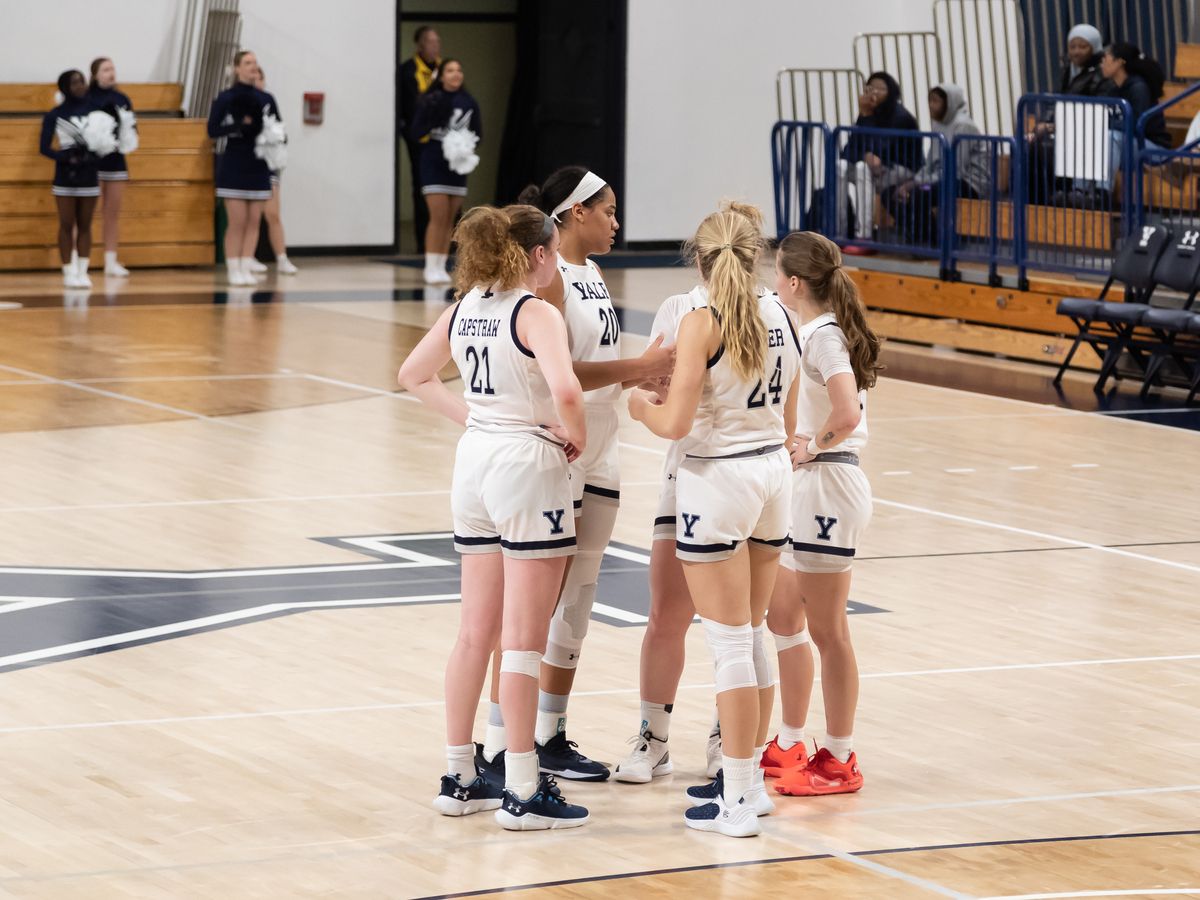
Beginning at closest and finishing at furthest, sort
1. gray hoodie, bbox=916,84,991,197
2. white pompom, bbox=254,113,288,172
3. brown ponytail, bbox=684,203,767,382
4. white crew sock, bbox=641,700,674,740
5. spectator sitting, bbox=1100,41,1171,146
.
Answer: brown ponytail, bbox=684,203,767,382
white crew sock, bbox=641,700,674,740
spectator sitting, bbox=1100,41,1171,146
gray hoodie, bbox=916,84,991,197
white pompom, bbox=254,113,288,172

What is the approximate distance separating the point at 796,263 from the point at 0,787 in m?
2.54

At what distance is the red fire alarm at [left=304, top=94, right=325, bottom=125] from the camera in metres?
21.1

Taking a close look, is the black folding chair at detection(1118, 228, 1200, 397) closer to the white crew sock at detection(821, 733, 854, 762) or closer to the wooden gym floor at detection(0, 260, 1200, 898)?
the wooden gym floor at detection(0, 260, 1200, 898)

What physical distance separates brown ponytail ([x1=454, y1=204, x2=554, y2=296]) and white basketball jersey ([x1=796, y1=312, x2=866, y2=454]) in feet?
2.56

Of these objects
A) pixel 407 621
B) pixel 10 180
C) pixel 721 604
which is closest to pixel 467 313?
pixel 721 604

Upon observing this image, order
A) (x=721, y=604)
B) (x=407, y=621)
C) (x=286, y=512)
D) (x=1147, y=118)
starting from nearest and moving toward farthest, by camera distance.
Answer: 1. (x=721, y=604)
2. (x=407, y=621)
3. (x=286, y=512)
4. (x=1147, y=118)

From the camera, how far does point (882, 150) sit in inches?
649

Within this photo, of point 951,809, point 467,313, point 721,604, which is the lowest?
point 951,809

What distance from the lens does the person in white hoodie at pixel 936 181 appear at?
15.8 m

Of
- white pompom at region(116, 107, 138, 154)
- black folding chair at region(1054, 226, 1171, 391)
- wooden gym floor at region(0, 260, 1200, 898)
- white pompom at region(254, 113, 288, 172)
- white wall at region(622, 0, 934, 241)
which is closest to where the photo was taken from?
wooden gym floor at region(0, 260, 1200, 898)

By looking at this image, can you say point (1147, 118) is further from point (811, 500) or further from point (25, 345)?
point (811, 500)

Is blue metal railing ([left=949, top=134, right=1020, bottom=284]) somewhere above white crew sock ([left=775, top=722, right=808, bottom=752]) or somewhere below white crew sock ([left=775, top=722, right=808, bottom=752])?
above

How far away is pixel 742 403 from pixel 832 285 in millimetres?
547

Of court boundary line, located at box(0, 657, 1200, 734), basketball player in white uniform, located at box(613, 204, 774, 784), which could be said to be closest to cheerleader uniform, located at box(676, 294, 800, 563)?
basketball player in white uniform, located at box(613, 204, 774, 784)
